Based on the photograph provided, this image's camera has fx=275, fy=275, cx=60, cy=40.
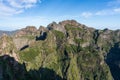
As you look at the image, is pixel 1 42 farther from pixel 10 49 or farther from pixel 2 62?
pixel 2 62

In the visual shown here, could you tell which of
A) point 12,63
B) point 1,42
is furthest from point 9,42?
point 12,63

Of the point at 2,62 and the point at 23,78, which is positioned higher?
the point at 2,62

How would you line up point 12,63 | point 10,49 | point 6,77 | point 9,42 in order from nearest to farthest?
1. point 6,77
2. point 12,63
3. point 10,49
4. point 9,42

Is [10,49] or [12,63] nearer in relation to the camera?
[12,63]

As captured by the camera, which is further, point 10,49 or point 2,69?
point 10,49

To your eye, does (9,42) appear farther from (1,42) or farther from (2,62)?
(2,62)

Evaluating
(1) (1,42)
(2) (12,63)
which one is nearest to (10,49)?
(1) (1,42)

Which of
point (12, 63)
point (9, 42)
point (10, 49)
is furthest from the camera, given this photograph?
point (9, 42)

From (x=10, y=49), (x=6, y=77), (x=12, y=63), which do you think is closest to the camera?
(x=6, y=77)
